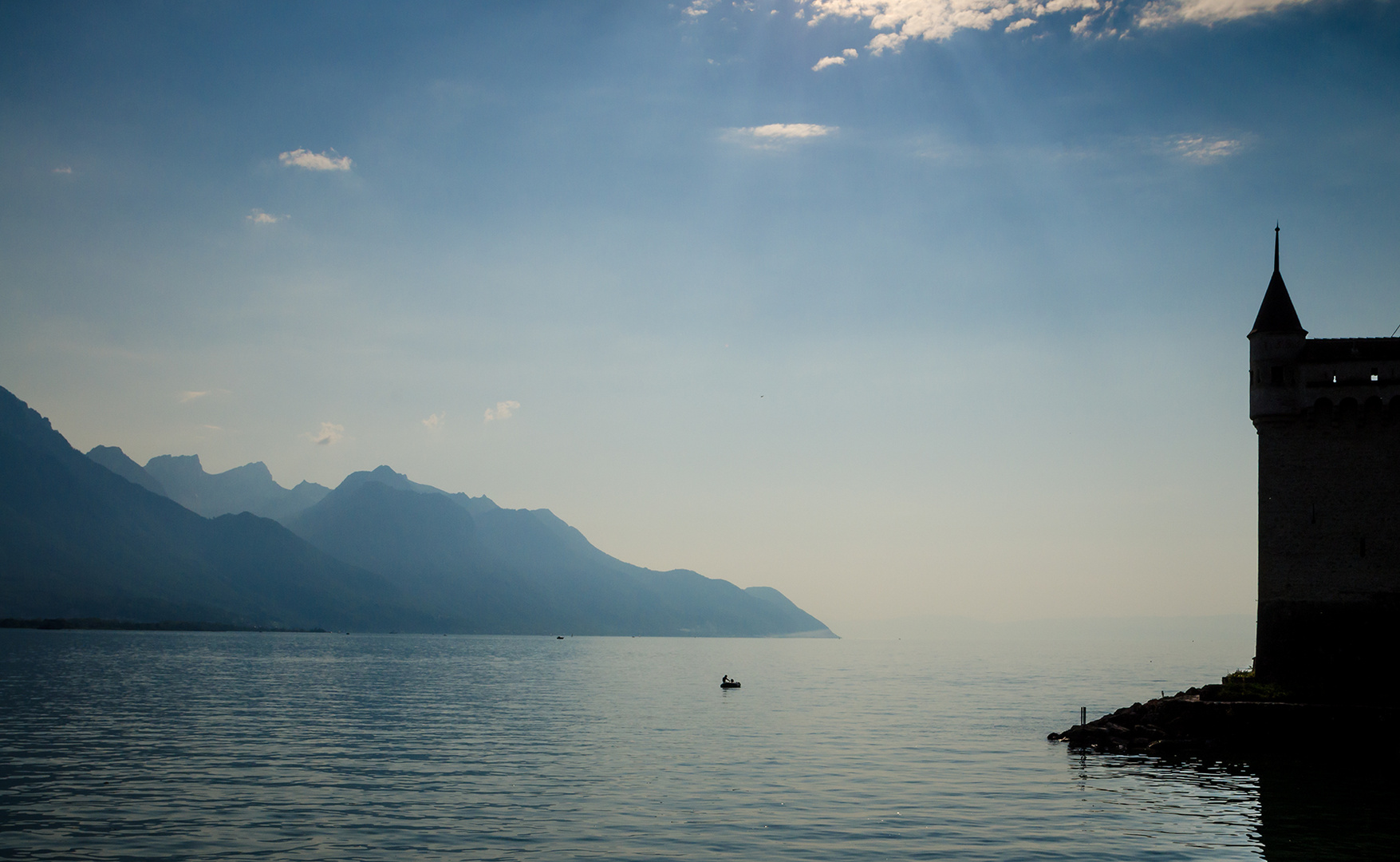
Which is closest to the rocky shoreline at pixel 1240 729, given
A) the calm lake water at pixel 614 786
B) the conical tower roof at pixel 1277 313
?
the calm lake water at pixel 614 786

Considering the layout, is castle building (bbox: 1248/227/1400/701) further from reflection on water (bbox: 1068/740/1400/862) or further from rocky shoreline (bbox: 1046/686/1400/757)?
reflection on water (bbox: 1068/740/1400/862)

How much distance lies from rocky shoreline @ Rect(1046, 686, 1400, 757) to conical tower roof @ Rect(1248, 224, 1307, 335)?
18945 millimetres

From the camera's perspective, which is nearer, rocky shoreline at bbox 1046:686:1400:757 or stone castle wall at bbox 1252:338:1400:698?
rocky shoreline at bbox 1046:686:1400:757

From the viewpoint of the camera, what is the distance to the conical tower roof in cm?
5088

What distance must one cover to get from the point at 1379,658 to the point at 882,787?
26.4 meters

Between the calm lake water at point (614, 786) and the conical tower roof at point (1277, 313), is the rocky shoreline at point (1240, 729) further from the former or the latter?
the conical tower roof at point (1277, 313)

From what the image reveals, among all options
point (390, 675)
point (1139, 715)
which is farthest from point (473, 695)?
point (1139, 715)

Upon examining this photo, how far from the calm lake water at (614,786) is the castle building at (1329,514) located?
7104 mm

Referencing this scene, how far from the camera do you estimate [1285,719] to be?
46.2 meters

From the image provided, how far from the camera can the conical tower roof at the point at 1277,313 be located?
50.9 m

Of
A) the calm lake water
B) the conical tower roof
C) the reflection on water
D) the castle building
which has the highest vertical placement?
the conical tower roof

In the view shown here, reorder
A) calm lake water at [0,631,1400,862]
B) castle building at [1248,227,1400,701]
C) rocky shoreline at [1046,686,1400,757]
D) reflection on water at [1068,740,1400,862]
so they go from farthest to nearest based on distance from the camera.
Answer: castle building at [1248,227,1400,701] → rocky shoreline at [1046,686,1400,757] → reflection on water at [1068,740,1400,862] → calm lake water at [0,631,1400,862]

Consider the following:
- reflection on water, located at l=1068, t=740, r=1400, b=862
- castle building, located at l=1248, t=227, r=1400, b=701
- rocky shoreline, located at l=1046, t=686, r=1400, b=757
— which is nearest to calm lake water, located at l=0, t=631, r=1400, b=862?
reflection on water, located at l=1068, t=740, r=1400, b=862

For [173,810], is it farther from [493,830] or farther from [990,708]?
[990,708]
